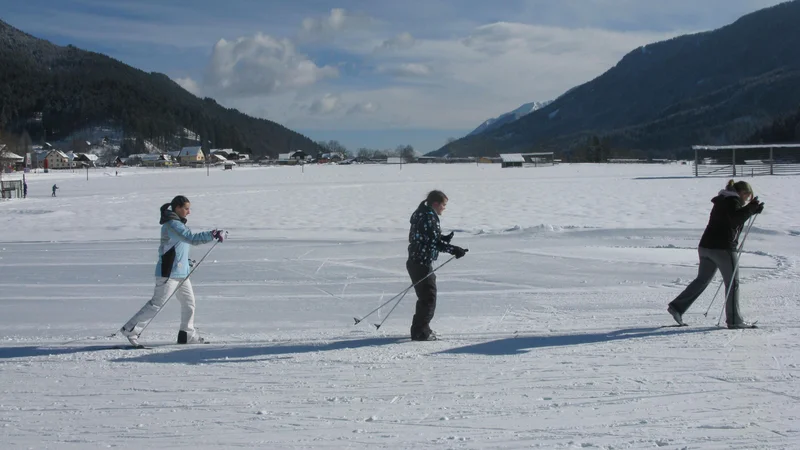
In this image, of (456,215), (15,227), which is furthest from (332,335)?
(15,227)

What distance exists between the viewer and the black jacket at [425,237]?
633 centimetres

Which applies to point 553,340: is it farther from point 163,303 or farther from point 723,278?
point 163,303

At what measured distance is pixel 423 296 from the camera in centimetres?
658

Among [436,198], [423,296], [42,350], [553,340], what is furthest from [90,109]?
[553,340]

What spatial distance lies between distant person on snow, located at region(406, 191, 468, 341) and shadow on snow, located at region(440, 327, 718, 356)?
0.46 m

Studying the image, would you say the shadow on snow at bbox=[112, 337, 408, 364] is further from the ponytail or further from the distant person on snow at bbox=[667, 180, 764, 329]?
the distant person on snow at bbox=[667, 180, 764, 329]

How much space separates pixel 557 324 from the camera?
7.58m

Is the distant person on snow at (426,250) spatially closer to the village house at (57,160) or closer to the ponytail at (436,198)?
the ponytail at (436,198)

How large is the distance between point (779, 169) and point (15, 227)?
4791 cm

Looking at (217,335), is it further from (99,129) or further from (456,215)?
(99,129)

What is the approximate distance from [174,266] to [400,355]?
2294mm

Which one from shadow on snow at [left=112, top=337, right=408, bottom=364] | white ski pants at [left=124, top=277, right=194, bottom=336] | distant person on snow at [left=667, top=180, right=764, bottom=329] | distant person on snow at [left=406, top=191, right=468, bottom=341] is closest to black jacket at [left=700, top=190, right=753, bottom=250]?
distant person on snow at [left=667, top=180, right=764, bottom=329]

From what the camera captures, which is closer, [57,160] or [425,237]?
[425,237]

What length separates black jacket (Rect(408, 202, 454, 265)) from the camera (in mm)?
6328
